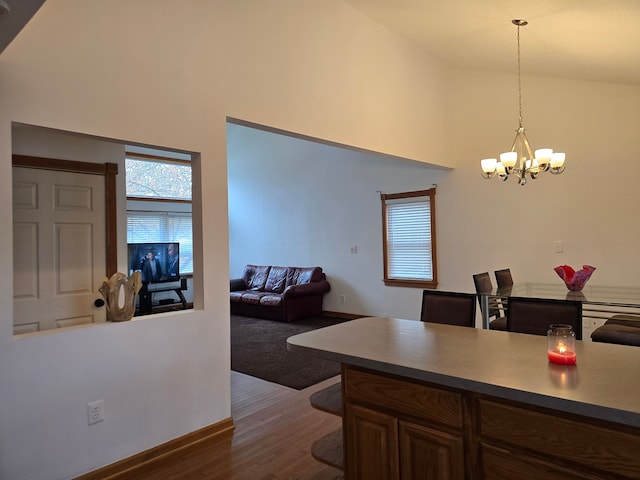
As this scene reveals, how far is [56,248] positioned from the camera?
10.4 feet

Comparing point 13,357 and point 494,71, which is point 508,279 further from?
point 13,357

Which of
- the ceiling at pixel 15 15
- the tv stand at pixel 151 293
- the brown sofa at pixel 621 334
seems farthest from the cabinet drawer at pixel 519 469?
the tv stand at pixel 151 293

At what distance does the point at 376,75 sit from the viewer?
15.0ft

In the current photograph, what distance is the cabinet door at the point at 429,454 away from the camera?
159 cm

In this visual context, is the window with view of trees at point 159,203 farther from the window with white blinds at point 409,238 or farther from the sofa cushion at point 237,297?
the window with white blinds at point 409,238

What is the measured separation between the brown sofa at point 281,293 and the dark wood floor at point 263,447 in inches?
128

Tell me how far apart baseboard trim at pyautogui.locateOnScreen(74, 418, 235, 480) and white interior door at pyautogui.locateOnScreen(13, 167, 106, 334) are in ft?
3.99

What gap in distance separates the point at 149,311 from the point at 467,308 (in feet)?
17.1

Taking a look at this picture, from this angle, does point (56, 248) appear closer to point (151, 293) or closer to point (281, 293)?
point (151, 293)

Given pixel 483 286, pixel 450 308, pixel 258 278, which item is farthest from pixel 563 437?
pixel 258 278

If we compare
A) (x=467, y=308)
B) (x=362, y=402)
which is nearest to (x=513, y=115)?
(x=467, y=308)

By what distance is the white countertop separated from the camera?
1.28 meters

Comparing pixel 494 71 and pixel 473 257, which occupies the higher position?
pixel 494 71

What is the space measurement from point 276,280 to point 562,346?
6614 mm
